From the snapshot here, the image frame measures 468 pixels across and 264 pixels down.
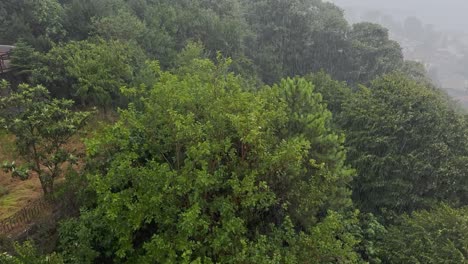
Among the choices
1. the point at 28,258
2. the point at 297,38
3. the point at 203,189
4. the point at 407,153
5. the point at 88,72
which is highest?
the point at 297,38

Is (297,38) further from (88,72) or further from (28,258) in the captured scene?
(28,258)

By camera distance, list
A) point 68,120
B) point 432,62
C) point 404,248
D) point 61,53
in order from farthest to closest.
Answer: point 432,62
point 61,53
point 404,248
point 68,120

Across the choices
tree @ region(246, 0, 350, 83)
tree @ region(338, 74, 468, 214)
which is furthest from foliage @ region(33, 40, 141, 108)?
tree @ region(246, 0, 350, 83)

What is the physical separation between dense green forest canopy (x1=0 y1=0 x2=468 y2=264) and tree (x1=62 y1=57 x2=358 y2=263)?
51 millimetres

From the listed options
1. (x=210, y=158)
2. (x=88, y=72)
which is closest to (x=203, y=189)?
(x=210, y=158)

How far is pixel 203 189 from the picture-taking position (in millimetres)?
12148

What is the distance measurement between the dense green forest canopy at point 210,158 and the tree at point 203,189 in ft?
0.17

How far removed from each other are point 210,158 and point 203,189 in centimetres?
116

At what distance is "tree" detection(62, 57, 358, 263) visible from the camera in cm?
1165

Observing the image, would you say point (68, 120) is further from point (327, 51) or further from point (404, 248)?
point (327, 51)

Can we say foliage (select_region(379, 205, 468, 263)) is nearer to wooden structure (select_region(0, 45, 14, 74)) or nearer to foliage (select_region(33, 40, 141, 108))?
foliage (select_region(33, 40, 141, 108))

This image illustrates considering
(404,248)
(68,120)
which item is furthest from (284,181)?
(68,120)

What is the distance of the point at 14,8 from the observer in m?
27.8

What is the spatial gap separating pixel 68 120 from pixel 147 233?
17.8 ft
